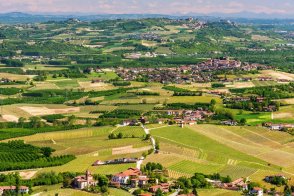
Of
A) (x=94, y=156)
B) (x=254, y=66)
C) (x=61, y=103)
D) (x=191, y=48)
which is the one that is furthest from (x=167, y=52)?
(x=94, y=156)

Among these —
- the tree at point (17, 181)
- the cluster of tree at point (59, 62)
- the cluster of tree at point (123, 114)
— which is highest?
the tree at point (17, 181)

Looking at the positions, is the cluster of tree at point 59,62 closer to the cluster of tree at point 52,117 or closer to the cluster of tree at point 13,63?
the cluster of tree at point 13,63

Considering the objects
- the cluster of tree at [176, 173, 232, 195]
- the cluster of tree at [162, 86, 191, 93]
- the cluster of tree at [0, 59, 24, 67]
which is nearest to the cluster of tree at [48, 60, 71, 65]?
the cluster of tree at [0, 59, 24, 67]

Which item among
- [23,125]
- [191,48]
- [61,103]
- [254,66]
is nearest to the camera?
[23,125]

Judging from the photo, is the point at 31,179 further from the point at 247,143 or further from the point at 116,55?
the point at 116,55

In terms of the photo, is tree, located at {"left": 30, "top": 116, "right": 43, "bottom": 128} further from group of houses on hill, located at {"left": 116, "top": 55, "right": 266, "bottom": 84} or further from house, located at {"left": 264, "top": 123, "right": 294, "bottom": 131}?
group of houses on hill, located at {"left": 116, "top": 55, "right": 266, "bottom": 84}

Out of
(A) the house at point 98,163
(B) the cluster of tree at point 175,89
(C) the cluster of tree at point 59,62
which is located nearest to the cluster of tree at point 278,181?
(A) the house at point 98,163
